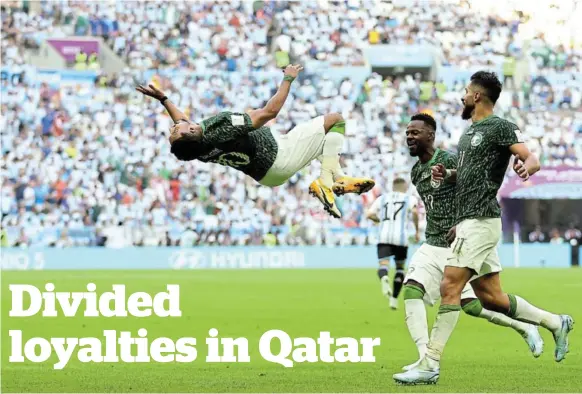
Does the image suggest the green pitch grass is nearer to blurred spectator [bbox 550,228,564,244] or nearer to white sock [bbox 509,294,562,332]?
white sock [bbox 509,294,562,332]

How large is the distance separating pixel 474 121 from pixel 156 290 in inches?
652

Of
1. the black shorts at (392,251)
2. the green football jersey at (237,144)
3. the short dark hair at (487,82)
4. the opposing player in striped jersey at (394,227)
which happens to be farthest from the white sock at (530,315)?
the black shorts at (392,251)

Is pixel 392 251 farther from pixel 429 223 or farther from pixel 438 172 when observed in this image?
pixel 438 172

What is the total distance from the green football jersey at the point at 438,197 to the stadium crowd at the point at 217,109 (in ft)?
89.6

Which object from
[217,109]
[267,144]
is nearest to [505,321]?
[267,144]

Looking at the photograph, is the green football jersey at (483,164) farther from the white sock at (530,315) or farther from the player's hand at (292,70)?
the player's hand at (292,70)

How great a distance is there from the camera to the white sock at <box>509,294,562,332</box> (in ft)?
38.4

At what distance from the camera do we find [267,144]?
1209cm

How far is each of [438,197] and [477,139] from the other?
48.5 inches

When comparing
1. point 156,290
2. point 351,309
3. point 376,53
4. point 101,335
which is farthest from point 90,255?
point 101,335

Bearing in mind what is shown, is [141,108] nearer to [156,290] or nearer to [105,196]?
[105,196]

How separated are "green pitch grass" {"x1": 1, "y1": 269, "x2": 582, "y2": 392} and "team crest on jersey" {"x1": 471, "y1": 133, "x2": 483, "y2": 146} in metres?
2.20

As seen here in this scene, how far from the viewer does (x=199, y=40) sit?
4825 centimetres

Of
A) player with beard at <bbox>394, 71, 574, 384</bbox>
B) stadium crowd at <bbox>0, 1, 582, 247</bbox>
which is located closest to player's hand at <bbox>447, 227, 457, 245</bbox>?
player with beard at <bbox>394, 71, 574, 384</bbox>
